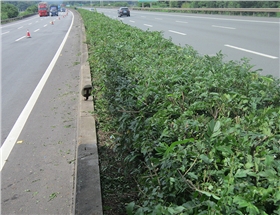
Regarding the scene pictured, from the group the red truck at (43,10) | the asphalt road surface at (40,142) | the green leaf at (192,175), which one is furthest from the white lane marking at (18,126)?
the red truck at (43,10)

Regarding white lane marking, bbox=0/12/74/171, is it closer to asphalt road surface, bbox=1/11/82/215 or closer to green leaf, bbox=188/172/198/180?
asphalt road surface, bbox=1/11/82/215

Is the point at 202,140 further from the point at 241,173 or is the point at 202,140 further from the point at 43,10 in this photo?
the point at 43,10

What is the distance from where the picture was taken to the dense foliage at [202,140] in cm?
202

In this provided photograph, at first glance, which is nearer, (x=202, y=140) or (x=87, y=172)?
(x=202, y=140)

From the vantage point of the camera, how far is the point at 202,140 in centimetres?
247

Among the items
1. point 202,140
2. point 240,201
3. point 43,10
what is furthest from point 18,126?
point 43,10

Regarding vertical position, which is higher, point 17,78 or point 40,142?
point 17,78

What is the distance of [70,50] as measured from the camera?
15.4 m

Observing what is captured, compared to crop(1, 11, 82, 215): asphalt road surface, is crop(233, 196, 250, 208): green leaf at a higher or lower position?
higher

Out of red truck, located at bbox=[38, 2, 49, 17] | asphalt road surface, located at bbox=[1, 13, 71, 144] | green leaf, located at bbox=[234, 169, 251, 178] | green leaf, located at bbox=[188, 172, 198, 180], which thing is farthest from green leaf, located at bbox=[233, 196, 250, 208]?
red truck, located at bbox=[38, 2, 49, 17]

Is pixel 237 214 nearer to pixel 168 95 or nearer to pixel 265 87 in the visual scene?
pixel 168 95

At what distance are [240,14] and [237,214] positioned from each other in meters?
30.2

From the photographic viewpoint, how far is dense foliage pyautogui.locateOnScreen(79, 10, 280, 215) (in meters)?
2.02

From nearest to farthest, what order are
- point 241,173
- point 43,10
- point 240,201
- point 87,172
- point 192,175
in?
point 240,201 < point 241,173 < point 192,175 < point 87,172 < point 43,10
